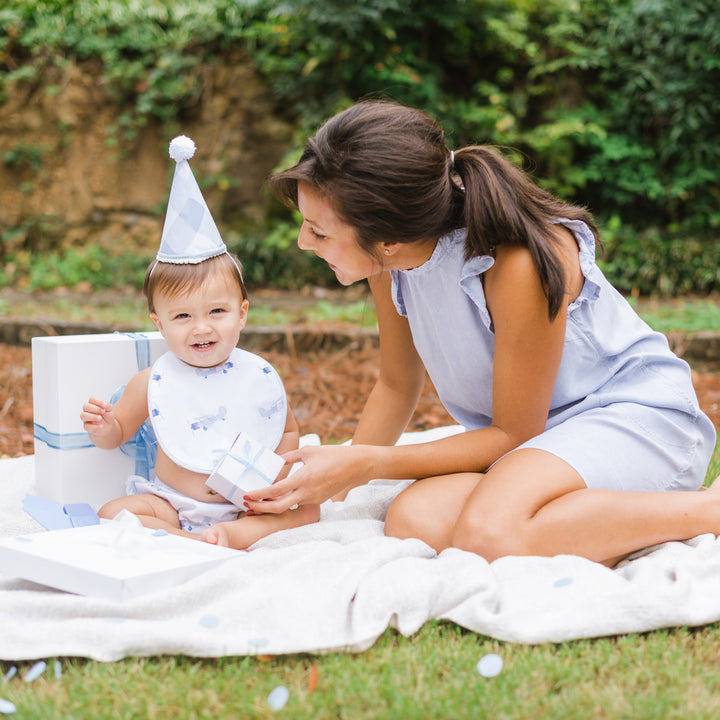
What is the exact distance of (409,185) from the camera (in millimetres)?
1856

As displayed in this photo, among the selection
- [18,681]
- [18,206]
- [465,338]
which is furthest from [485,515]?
[18,206]

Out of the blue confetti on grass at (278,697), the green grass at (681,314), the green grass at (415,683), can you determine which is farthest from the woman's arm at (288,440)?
the green grass at (681,314)

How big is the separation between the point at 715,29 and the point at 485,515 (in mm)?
5853

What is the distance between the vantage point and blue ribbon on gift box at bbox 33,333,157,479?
235 cm

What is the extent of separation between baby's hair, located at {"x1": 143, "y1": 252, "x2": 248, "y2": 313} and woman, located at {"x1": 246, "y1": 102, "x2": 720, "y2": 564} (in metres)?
0.29

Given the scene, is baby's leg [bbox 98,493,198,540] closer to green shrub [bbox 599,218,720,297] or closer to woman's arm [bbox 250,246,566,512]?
woman's arm [bbox 250,246,566,512]

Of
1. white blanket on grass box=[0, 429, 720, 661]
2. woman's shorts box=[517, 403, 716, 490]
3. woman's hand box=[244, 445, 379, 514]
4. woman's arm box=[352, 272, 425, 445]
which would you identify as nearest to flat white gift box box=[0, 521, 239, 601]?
white blanket on grass box=[0, 429, 720, 661]

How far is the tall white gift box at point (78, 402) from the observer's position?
234 centimetres

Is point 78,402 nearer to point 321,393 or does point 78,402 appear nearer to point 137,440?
point 137,440

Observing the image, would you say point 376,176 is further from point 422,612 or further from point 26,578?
point 26,578

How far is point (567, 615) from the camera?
154cm

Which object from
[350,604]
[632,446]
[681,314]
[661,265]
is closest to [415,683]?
[350,604]

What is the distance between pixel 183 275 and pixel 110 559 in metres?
0.79

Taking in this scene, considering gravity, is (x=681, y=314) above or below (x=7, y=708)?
below
